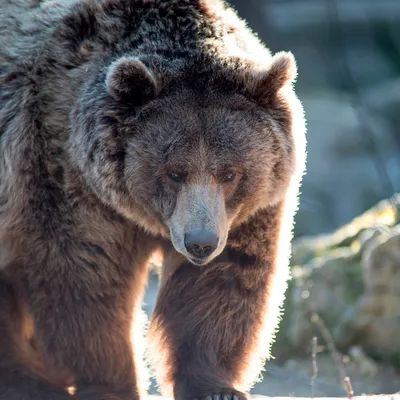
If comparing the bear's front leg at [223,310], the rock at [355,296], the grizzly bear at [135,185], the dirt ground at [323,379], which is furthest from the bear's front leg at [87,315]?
the rock at [355,296]

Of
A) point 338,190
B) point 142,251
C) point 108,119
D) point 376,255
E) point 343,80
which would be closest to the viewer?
point 108,119

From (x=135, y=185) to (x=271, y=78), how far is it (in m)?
1.03

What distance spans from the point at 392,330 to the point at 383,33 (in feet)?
43.6

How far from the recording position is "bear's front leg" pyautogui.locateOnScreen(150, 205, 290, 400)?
5883 mm

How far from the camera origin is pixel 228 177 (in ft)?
18.5

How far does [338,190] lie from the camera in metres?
19.5

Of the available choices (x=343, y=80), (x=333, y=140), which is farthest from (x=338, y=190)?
(x=343, y=80)

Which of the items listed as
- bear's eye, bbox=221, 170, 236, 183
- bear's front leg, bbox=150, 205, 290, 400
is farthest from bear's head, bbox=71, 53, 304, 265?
bear's front leg, bbox=150, 205, 290, 400

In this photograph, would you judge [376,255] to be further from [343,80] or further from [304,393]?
[343,80]

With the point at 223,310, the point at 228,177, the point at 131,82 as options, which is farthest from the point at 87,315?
the point at 131,82

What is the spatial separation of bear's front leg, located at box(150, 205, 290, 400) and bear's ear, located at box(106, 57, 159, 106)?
1003 millimetres

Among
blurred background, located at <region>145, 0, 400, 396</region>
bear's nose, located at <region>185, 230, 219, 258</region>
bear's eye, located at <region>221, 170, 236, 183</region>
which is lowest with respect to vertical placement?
blurred background, located at <region>145, 0, 400, 396</region>

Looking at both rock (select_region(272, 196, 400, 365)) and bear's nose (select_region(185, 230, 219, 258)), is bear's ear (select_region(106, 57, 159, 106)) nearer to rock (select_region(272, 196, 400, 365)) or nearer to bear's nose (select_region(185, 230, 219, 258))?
bear's nose (select_region(185, 230, 219, 258))

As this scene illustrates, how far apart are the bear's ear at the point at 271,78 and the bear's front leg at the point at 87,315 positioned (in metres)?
1.26
